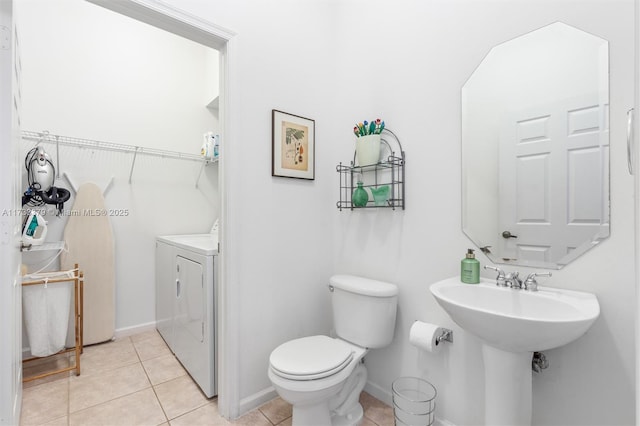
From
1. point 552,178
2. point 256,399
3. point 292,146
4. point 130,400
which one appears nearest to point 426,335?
point 552,178

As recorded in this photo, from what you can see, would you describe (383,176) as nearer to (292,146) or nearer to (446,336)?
(292,146)

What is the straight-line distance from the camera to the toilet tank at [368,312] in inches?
62.7

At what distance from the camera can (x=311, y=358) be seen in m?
1.42

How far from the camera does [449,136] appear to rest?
58.4 inches

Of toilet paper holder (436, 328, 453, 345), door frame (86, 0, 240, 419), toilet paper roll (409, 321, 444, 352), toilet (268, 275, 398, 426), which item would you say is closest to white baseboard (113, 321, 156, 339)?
door frame (86, 0, 240, 419)

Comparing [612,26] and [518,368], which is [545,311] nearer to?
[518,368]

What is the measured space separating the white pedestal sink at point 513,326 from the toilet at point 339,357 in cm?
46

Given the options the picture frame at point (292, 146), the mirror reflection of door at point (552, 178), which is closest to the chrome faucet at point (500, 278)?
the mirror reflection of door at point (552, 178)

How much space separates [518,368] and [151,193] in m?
2.98

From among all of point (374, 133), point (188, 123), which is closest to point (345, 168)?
point (374, 133)

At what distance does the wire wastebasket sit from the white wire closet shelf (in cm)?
248

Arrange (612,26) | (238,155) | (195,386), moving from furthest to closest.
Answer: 1. (195,386)
2. (238,155)
3. (612,26)

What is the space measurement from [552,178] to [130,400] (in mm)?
2490

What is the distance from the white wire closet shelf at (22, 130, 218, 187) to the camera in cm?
219
